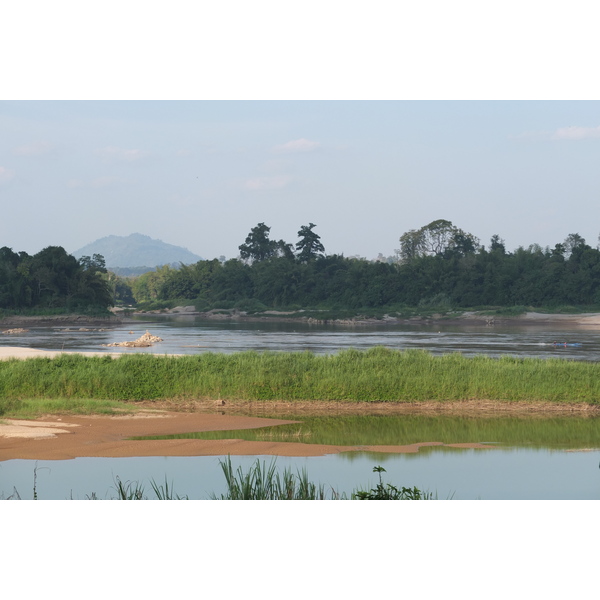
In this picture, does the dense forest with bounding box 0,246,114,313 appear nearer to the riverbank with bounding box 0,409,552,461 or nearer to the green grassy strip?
the green grassy strip

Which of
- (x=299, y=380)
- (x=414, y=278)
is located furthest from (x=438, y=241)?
(x=299, y=380)

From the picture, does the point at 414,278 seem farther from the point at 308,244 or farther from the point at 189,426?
the point at 189,426

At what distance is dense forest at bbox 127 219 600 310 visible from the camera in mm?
55312

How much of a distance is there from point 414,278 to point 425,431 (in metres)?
48.2

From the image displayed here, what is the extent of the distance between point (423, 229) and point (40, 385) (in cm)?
5769

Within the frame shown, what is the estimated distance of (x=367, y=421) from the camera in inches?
502

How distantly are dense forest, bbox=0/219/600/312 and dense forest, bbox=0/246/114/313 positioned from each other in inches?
2.7

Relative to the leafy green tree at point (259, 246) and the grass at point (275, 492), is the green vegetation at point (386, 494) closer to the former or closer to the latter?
the grass at point (275, 492)

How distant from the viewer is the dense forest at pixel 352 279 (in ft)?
174

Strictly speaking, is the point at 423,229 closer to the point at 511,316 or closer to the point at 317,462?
the point at 511,316

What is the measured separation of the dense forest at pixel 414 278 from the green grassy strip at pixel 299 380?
41.7m

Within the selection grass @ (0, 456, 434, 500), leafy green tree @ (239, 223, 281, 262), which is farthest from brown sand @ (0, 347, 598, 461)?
leafy green tree @ (239, 223, 281, 262)

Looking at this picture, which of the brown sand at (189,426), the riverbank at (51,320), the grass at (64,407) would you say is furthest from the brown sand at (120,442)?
the riverbank at (51,320)

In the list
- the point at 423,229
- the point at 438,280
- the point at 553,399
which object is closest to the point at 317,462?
the point at 553,399
